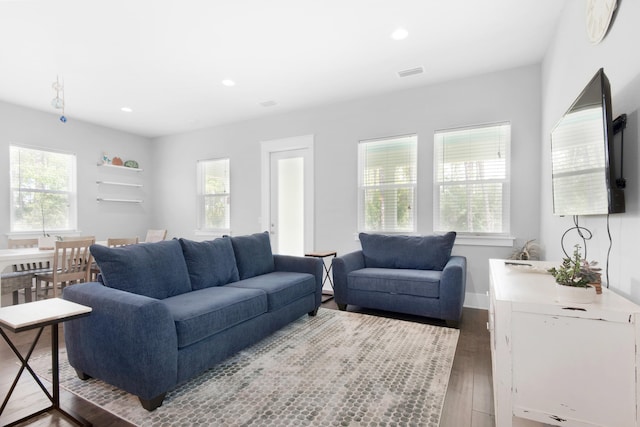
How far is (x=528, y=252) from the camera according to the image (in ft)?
11.0

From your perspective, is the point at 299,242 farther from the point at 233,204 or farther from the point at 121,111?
the point at 121,111

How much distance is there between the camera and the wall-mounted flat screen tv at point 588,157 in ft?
4.81

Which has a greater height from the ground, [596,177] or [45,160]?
[45,160]

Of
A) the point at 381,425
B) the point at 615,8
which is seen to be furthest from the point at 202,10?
the point at 381,425

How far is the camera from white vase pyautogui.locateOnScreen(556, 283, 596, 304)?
1297 millimetres

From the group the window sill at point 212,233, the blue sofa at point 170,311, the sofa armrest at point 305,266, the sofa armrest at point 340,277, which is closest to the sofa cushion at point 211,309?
the blue sofa at point 170,311

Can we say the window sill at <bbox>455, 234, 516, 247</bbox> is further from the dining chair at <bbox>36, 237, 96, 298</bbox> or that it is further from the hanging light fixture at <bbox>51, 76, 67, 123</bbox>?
the hanging light fixture at <bbox>51, 76, 67, 123</bbox>

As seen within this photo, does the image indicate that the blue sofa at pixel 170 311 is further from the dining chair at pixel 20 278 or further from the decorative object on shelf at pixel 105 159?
the decorative object on shelf at pixel 105 159

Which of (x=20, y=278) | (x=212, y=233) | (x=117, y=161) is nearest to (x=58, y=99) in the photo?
(x=20, y=278)

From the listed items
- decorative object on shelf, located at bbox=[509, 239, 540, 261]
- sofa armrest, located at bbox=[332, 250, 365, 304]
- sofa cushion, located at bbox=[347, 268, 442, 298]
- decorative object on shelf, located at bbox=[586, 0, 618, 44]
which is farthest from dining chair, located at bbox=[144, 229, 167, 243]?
decorative object on shelf, located at bbox=[586, 0, 618, 44]

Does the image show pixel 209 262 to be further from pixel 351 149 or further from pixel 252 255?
pixel 351 149

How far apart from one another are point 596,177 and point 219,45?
3186 millimetres

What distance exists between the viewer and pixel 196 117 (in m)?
5.45

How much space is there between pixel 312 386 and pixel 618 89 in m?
2.39
